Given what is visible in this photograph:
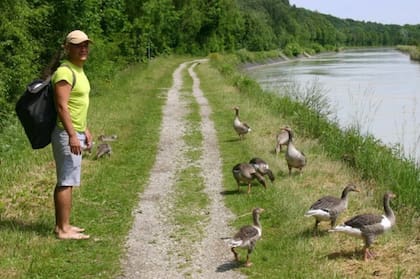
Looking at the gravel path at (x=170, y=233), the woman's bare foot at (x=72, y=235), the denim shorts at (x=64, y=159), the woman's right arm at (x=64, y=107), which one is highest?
the woman's right arm at (x=64, y=107)

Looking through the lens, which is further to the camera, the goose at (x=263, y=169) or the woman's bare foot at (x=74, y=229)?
the goose at (x=263, y=169)

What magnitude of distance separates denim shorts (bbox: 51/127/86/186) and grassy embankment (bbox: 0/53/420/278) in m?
0.82

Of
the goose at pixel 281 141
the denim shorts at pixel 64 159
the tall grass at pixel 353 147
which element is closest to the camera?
the denim shorts at pixel 64 159

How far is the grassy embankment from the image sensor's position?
642 cm

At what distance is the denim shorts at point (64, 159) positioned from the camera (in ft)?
22.2

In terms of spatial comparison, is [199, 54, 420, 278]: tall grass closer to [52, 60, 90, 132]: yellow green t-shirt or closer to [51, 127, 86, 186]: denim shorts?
[51, 127, 86, 186]: denim shorts

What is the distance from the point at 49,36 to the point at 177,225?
15714mm

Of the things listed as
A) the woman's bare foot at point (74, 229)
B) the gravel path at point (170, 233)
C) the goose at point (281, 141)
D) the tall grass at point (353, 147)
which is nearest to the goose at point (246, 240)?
the gravel path at point (170, 233)

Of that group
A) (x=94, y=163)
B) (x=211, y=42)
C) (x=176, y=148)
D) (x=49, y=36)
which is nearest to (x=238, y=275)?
(x=94, y=163)

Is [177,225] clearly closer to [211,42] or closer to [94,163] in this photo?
[94,163]

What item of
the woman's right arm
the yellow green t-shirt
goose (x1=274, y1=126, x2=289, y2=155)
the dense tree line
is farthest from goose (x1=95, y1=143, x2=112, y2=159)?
the woman's right arm

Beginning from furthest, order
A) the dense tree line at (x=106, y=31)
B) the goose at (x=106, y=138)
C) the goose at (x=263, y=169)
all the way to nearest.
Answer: the dense tree line at (x=106, y=31)
the goose at (x=106, y=138)
the goose at (x=263, y=169)

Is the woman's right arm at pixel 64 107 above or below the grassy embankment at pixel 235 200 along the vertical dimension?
above

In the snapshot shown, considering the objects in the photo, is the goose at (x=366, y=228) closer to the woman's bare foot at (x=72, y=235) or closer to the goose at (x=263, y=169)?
the woman's bare foot at (x=72, y=235)
